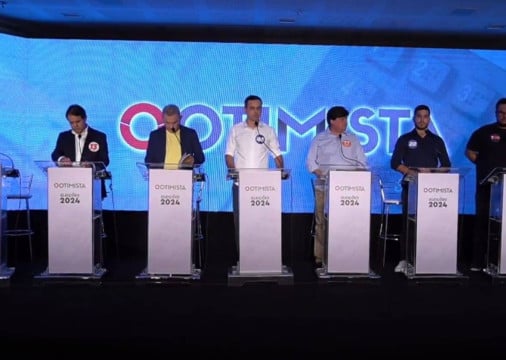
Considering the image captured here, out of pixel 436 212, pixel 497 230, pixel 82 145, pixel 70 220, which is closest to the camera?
pixel 70 220

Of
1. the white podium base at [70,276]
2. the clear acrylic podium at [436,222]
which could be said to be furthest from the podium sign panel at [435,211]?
the white podium base at [70,276]

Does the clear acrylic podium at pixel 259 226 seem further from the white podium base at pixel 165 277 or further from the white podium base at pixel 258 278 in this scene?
the white podium base at pixel 165 277

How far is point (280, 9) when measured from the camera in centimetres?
588

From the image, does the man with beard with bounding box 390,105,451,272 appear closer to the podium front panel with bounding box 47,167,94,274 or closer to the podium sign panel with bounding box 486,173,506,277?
the podium sign panel with bounding box 486,173,506,277

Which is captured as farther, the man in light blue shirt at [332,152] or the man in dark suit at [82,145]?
the man in dark suit at [82,145]

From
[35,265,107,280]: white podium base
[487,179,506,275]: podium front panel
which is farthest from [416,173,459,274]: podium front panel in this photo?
[35,265,107,280]: white podium base

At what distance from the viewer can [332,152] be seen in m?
5.29

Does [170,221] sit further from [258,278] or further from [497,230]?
[497,230]

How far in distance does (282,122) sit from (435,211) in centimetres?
271

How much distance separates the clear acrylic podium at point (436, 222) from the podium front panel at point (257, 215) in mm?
1110

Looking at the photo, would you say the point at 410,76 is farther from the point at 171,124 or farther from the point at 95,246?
the point at 95,246

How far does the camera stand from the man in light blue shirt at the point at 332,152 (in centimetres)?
523

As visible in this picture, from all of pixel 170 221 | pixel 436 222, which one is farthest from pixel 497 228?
pixel 170 221

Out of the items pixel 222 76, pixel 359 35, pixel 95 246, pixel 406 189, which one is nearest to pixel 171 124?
pixel 95 246
